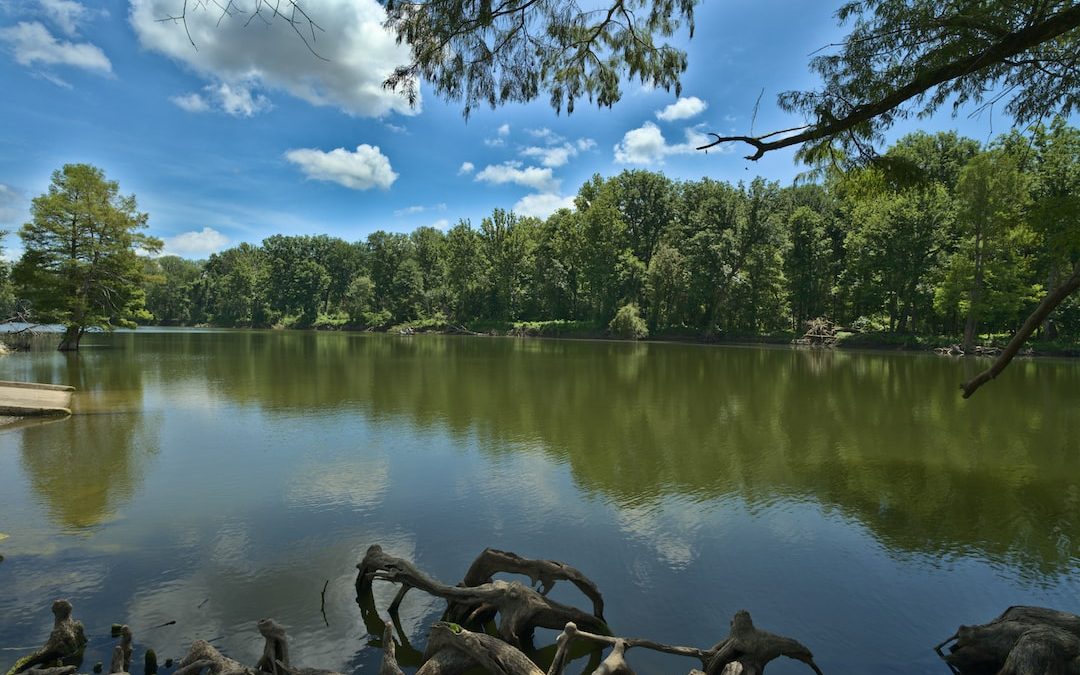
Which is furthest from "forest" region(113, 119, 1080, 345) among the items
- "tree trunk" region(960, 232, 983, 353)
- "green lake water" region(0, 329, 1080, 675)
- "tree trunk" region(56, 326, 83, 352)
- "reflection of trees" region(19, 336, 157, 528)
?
"reflection of trees" region(19, 336, 157, 528)

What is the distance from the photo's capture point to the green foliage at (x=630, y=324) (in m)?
56.2

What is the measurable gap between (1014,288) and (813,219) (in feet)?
53.8

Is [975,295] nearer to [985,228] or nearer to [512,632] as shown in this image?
[985,228]

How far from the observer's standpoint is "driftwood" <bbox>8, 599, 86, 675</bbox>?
389 centimetres

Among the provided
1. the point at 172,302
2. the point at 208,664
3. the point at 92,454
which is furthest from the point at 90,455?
the point at 172,302

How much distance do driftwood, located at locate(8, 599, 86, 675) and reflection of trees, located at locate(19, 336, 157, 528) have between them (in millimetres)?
3629

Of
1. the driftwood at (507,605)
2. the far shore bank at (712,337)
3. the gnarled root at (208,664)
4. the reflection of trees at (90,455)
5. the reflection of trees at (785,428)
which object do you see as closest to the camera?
the gnarled root at (208,664)

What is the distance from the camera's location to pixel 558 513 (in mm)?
7887

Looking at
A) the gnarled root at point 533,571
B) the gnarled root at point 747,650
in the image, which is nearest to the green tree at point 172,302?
the gnarled root at point 533,571

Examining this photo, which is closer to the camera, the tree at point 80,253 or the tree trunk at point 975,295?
the tree at point 80,253

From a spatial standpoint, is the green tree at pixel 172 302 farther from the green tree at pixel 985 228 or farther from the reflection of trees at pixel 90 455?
the green tree at pixel 985 228

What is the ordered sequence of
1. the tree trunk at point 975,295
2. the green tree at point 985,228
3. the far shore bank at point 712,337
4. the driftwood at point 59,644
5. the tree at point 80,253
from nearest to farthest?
1. the driftwood at point 59,644
2. the tree at point 80,253
3. the green tree at point 985,228
4. the far shore bank at point 712,337
5. the tree trunk at point 975,295

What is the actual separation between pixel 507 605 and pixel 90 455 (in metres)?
9.72

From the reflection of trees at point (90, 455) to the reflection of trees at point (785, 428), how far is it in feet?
10.8
